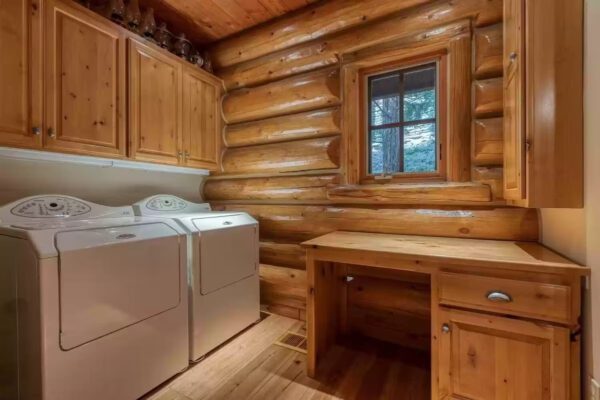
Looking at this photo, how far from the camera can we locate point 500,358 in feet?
4.02

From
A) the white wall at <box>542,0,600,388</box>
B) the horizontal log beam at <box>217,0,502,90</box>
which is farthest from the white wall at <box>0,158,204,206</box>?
the white wall at <box>542,0,600,388</box>

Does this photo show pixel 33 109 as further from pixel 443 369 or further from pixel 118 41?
pixel 443 369

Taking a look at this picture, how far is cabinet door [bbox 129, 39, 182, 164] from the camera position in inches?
79.1

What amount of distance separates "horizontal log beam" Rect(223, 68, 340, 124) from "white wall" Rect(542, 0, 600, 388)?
147cm

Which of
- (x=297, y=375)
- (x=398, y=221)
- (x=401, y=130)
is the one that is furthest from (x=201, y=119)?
(x=297, y=375)

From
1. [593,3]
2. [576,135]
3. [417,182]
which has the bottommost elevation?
[417,182]

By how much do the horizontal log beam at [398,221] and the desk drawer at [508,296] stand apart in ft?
2.08

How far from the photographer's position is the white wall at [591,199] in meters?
1.02

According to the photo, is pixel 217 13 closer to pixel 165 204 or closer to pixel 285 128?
pixel 285 128

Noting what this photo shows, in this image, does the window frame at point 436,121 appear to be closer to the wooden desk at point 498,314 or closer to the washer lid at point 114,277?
the wooden desk at point 498,314

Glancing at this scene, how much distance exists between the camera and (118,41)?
1910 millimetres

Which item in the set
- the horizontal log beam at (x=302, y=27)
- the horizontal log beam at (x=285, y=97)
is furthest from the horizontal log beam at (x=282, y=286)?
the horizontal log beam at (x=302, y=27)

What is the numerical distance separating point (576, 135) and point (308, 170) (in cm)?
168

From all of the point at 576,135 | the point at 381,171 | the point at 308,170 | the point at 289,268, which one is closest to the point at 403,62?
the point at 381,171
